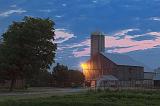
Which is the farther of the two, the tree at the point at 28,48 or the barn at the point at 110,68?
the barn at the point at 110,68

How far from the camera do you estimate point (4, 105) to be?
30.7 m

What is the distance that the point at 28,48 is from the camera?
248 ft

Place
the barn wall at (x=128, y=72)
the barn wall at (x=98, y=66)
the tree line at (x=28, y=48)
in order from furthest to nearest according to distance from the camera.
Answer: the barn wall at (x=98, y=66) → the barn wall at (x=128, y=72) → the tree line at (x=28, y=48)

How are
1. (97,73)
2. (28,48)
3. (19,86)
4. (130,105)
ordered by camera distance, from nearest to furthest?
(130,105) → (28,48) → (19,86) → (97,73)

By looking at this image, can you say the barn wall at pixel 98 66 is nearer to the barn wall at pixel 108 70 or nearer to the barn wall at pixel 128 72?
the barn wall at pixel 108 70

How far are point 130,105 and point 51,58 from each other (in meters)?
48.2

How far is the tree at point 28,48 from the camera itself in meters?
75.9

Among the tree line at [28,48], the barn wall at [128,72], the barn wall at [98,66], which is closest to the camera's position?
the tree line at [28,48]

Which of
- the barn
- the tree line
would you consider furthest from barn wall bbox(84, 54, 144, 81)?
the tree line

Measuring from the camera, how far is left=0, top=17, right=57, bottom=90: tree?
75938mm

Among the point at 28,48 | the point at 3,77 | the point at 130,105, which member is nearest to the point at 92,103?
the point at 130,105

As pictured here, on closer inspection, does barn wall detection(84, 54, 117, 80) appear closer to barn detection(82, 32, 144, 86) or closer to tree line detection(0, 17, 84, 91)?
barn detection(82, 32, 144, 86)

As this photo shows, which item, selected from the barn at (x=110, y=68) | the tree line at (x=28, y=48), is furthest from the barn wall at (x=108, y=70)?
the tree line at (x=28, y=48)

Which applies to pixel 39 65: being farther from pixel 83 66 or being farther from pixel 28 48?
pixel 83 66
